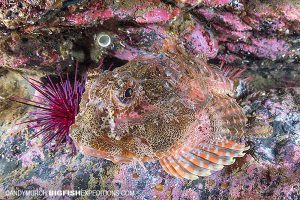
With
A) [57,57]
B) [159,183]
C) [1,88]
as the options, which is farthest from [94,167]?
[1,88]

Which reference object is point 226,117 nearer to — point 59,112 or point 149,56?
point 149,56

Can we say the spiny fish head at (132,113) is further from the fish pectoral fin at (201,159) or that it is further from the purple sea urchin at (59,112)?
the purple sea urchin at (59,112)

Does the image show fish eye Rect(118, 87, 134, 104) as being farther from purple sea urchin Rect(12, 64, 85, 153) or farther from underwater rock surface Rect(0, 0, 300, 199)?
purple sea urchin Rect(12, 64, 85, 153)

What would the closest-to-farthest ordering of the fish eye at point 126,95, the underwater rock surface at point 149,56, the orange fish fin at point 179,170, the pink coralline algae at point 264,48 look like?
the fish eye at point 126,95, the orange fish fin at point 179,170, the underwater rock surface at point 149,56, the pink coralline algae at point 264,48

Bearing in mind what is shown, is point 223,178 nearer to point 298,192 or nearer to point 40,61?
point 298,192

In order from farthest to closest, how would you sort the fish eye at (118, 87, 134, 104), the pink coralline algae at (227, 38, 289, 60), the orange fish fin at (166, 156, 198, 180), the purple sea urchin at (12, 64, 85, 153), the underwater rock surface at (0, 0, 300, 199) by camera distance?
the pink coralline algae at (227, 38, 289, 60)
the purple sea urchin at (12, 64, 85, 153)
the underwater rock surface at (0, 0, 300, 199)
the orange fish fin at (166, 156, 198, 180)
the fish eye at (118, 87, 134, 104)

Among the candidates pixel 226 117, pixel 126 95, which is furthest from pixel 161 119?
pixel 226 117

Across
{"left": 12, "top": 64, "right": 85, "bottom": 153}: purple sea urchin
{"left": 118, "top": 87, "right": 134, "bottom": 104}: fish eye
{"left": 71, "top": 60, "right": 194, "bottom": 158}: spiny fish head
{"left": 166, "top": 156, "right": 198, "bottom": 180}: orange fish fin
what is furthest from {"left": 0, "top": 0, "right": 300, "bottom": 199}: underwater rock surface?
{"left": 118, "top": 87, "right": 134, "bottom": 104}: fish eye

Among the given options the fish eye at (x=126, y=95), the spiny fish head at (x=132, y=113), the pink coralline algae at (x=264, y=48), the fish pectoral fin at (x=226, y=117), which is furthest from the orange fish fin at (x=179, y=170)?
the pink coralline algae at (x=264, y=48)
